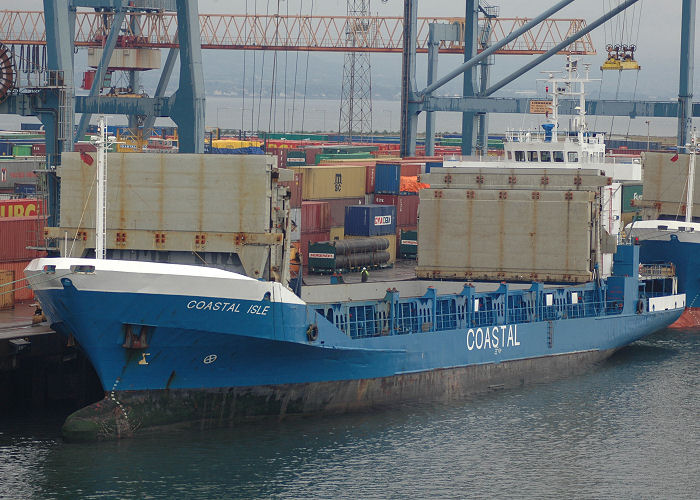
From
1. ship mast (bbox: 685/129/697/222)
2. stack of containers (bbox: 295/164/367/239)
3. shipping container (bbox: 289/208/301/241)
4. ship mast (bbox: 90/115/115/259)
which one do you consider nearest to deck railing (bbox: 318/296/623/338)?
ship mast (bbox: 90/115/115/259)

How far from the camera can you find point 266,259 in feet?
107

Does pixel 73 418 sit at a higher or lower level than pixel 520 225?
lower

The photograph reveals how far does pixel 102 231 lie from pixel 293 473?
817 cm

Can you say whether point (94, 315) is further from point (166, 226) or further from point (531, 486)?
point (531, 486)

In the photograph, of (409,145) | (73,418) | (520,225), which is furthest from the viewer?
(409,145)

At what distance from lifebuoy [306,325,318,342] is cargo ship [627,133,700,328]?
24081mm

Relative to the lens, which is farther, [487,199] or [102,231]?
[487,199]

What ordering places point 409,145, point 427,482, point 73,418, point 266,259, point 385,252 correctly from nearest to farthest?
point 427,482 → point 73,418 → point 266,259 → point 385,252 → point 409,145

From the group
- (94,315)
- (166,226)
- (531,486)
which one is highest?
(166,226)

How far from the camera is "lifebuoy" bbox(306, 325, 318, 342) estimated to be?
32.0m

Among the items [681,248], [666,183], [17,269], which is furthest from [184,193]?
[666,183]

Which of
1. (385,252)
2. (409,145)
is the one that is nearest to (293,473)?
(385,252)

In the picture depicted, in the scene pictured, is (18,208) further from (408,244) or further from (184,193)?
(408,244)

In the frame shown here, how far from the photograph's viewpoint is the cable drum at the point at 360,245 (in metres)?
47.5
